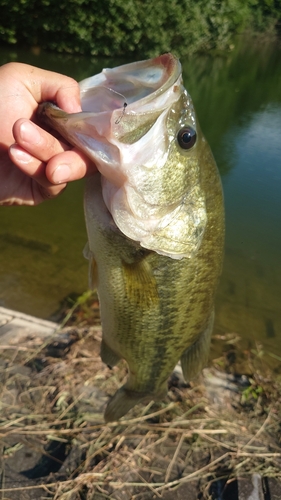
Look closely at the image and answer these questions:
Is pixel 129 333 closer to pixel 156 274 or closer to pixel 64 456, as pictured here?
pixel 156 274

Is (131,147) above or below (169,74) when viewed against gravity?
below

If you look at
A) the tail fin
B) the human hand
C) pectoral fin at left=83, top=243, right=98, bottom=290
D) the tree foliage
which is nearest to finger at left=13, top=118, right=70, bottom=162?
the human hand

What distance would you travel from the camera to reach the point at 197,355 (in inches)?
85.3

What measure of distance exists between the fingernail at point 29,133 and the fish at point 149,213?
0.09m

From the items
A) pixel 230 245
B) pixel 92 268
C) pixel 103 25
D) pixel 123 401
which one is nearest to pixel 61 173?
pixel 92 268

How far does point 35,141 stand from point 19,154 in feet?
0.33

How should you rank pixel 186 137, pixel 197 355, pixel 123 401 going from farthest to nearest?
1. pixel 123 401
2. pixel 197 355
3. pixel 186 137

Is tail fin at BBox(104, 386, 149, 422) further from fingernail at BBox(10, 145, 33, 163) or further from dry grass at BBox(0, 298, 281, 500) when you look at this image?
fingernail at BBox(10, 145, 33, 163)

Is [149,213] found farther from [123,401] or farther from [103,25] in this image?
[103,25]

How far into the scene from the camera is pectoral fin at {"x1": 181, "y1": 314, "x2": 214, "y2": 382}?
214 centimetres

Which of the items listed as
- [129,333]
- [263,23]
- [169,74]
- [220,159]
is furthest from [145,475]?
[263,23]

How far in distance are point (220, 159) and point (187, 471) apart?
722 centimetres

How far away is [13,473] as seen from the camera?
2.37 meters

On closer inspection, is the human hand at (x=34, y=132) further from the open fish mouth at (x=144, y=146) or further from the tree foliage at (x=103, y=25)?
the tree foliage at (x=103, y=25)
